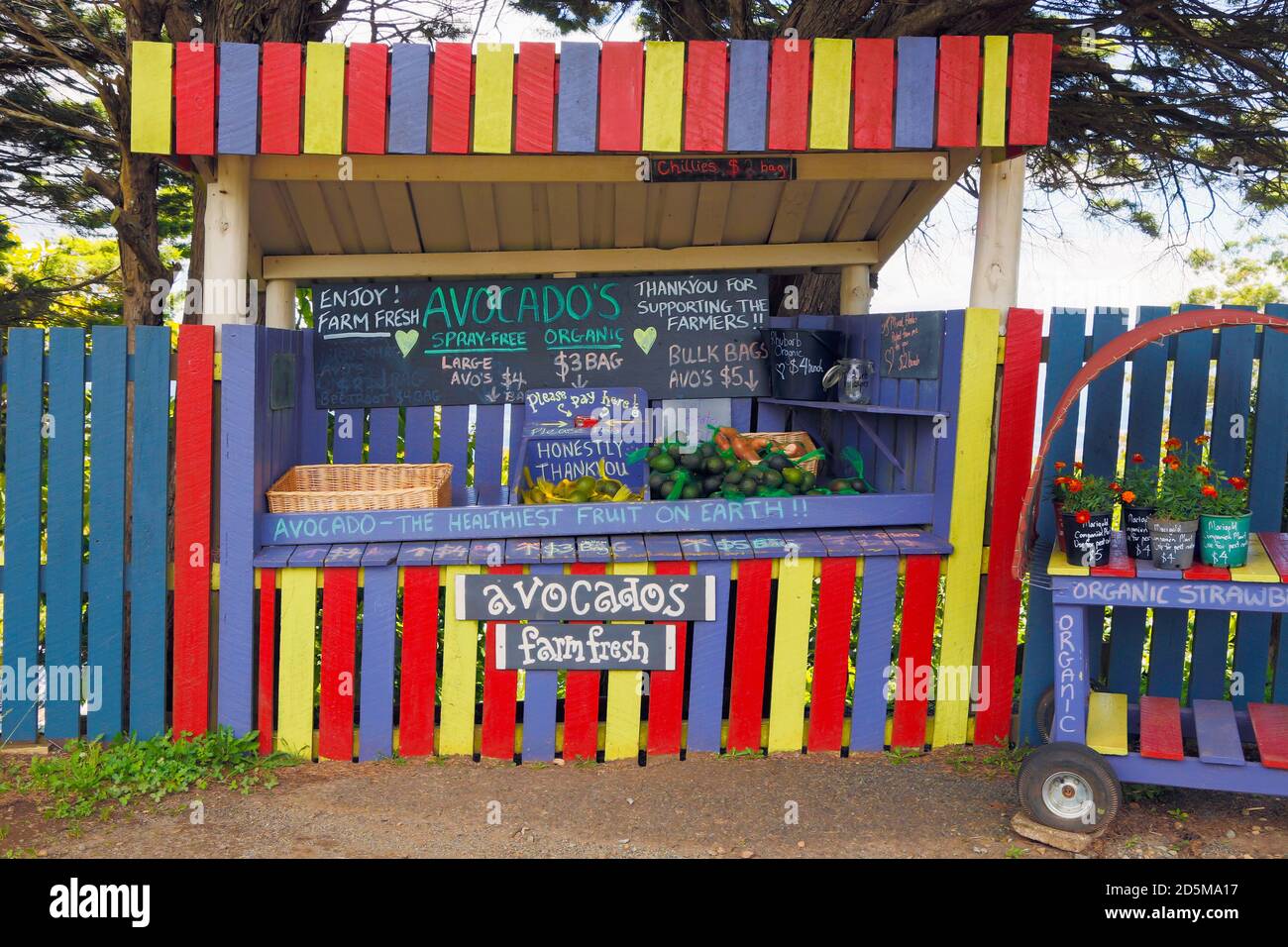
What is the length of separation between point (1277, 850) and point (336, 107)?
4.54m

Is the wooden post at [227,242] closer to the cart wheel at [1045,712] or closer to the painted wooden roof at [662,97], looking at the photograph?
the painted wooden roof at [662,97]

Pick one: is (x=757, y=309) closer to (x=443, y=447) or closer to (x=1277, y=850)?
(x=443, y=447)

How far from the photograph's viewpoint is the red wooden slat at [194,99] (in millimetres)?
4578

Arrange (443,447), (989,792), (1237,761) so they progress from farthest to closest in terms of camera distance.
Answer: (443,447), (989,792), (1237,761)

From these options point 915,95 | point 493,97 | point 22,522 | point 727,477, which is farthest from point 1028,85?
point 22,522

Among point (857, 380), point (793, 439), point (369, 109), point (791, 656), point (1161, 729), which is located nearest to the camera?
point (1161, 729)

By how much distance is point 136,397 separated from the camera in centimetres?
471

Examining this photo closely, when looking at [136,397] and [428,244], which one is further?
[428,244]

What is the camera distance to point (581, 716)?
194 inches

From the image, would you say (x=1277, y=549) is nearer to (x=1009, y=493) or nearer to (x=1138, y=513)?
(x=1138, y=513)

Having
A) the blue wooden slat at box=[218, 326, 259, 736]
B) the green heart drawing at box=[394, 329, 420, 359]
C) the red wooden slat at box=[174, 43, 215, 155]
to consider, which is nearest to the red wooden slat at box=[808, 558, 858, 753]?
the blue wooden slat at box=[218, 326, 259, 736]

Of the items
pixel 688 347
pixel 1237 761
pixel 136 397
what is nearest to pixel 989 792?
pixel 1237 761

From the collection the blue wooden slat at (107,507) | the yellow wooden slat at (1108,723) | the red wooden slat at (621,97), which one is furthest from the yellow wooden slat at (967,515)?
the blue wooden slat at (107,507)

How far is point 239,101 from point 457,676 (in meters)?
2.51
